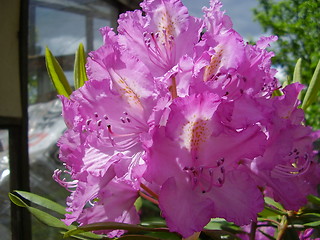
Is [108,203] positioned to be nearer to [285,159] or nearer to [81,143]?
[81,143]

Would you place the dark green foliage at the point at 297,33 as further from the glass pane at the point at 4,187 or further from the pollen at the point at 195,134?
the glass pane at the point at 4,187

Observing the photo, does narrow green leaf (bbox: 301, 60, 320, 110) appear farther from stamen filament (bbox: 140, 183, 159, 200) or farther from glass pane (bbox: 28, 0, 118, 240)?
glass pane (bbox: 28, 0, 118, 240)

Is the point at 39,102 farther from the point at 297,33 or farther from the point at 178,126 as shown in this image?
the point at 178,126

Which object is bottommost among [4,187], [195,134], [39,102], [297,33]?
[4,187]

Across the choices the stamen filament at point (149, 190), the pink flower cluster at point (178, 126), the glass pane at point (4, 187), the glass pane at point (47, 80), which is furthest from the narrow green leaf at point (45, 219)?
the glass pane at point (47, 80)

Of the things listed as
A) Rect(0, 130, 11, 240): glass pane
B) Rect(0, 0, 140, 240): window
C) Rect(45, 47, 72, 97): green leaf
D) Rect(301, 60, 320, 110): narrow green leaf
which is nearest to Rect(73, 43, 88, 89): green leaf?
Rect(45, 47, 72, 97): green leaf

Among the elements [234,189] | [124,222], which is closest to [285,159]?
[234,189]

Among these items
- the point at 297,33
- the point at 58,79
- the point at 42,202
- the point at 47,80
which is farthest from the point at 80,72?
the point at 47,80
